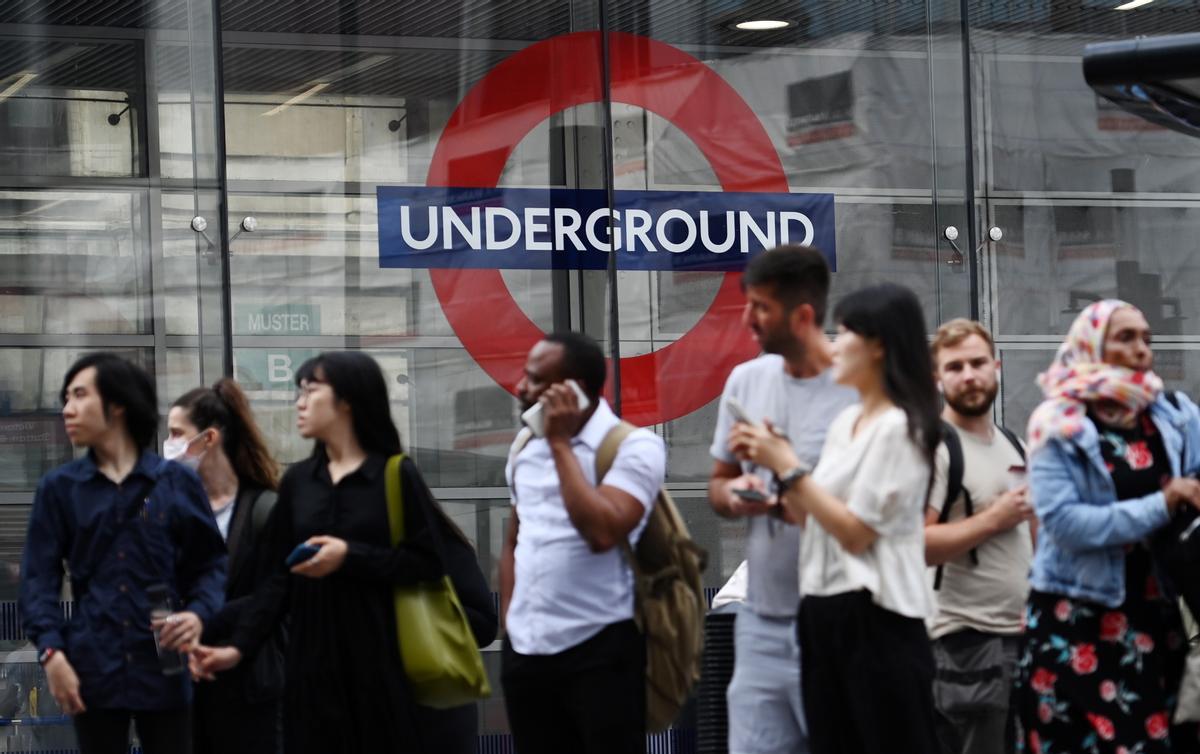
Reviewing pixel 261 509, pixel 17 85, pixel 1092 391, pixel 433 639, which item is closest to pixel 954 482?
pixel 1092 391

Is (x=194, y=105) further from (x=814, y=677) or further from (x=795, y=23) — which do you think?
(x=814, y=677)

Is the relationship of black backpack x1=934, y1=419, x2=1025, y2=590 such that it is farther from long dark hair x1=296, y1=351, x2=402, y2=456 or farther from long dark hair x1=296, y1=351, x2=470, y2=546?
long dark hair x1=296, y1=351, x2=402, y2=456

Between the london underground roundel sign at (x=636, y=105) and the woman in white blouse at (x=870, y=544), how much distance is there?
194 inches

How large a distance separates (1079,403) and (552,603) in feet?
5.15

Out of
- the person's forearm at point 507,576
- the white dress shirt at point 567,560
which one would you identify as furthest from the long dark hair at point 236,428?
the white dress shirt at point 567,560

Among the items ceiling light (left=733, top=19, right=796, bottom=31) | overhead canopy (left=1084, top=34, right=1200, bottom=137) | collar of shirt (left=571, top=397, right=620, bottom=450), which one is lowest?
collar of shirt (left=571, top=397, right=620, bottom=450)

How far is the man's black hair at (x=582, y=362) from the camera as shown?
6.09 metres

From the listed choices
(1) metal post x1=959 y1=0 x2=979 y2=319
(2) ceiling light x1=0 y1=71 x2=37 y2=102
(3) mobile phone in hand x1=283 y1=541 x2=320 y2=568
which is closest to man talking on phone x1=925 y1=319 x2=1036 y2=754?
(3) mobile phone in hand x1=283 y1=541 x2=320 y2=568

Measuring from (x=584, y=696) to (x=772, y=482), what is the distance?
0.86m

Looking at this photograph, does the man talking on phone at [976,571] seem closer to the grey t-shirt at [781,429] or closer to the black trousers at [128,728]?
the grey t-shirt at [781,429]

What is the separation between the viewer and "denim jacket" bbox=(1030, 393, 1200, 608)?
545 centimetres

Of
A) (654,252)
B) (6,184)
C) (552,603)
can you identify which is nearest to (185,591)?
(552,603)

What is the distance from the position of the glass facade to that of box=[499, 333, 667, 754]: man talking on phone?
399 cm

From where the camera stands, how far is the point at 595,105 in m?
10.4
